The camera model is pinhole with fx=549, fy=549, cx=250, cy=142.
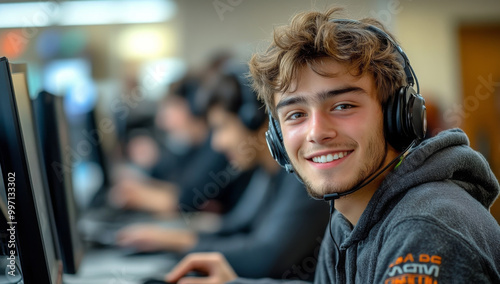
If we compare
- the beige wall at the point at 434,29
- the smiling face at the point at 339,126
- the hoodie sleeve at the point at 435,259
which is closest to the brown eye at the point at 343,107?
the smiling face at the point at 339,126

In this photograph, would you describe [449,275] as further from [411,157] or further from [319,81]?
[319,81]

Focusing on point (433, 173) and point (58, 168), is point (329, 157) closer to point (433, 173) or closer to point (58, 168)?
point (433, 173)

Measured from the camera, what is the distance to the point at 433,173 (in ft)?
2.70

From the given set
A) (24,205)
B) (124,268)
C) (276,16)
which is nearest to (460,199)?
(24,205)

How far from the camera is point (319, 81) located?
90cm

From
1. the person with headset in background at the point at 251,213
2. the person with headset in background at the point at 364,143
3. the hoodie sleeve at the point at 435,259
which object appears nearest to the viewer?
the hoodie sleeve at the point at 435,259

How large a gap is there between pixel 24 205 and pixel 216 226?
1.49m

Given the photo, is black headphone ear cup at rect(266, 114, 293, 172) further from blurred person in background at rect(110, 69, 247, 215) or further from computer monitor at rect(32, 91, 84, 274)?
blurred person in background at rect(110, 69, 247, 215)

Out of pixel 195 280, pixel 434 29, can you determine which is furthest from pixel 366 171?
pixel 434 29

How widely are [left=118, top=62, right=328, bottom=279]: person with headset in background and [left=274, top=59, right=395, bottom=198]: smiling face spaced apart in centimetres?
48

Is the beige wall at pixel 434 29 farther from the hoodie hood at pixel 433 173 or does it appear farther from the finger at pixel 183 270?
the hoodie hood at pixel 433 173

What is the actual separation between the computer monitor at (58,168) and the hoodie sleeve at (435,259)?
24.5 inches

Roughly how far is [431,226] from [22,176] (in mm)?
549

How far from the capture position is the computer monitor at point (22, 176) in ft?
2.41
